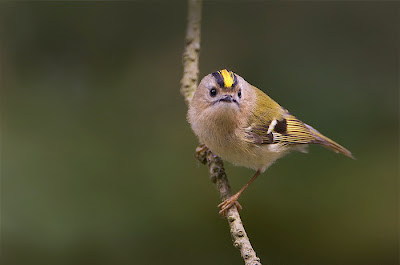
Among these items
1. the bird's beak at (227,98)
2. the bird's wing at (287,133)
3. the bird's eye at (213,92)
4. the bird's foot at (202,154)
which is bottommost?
the bird's foot at (202,154)

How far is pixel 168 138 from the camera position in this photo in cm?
286

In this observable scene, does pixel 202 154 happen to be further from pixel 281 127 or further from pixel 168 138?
pixel 168 138

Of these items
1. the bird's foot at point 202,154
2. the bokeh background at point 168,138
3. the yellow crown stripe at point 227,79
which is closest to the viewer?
the yellow crown stripe at point 227,79

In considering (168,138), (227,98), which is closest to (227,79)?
(227,98)

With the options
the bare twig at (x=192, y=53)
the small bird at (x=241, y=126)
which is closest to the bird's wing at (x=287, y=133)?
the small bird at (x=241, y=126)

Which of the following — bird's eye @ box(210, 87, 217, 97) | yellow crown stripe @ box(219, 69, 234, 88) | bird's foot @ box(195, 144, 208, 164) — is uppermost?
yellow crown stripe @ box(219, 69, 234, 88)

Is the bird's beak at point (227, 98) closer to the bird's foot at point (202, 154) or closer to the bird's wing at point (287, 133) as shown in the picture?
the bird's wing at point (287, 133)

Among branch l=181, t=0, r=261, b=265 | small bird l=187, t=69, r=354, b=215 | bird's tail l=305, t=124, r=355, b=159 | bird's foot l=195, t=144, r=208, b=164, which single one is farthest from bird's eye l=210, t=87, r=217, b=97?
bird's tail l=305, t=124, r=355, b=159

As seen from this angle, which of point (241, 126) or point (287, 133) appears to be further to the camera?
point (287, 133)

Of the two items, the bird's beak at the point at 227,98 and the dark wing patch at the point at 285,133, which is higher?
the bird's beak at the point at 227,98

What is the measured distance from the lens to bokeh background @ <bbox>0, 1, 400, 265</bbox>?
2482 millimetres

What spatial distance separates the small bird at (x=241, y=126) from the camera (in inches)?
79.5

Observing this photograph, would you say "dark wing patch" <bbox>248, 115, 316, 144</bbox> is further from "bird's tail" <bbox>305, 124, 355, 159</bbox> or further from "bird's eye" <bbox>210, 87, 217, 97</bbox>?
"bird's eye" <bbox>210, 87, 217, 97</bbox>

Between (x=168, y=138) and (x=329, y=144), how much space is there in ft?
3.33
